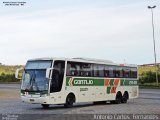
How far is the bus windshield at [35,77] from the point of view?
2714 centimetres

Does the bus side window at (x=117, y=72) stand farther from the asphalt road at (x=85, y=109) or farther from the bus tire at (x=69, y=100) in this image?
the bus tire at (x=69, y=100)

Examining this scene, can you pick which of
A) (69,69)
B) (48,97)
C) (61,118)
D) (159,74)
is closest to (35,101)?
(48,97)

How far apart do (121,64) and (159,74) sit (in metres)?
46.6

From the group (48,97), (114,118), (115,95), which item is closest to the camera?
(114,118)

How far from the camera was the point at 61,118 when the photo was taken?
2042 cm

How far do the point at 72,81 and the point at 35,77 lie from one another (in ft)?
9.00

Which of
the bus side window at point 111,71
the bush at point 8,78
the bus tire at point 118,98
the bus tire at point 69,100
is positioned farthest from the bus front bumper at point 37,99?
the bush at point 8,78

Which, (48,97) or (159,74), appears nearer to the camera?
(48,97)

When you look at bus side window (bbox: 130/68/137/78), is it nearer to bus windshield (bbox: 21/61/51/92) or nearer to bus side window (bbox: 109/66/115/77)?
bus side window (bbox: 109/66/115/77)

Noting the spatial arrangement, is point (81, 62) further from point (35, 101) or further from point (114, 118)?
point (114, 118)

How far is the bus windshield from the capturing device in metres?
27.1

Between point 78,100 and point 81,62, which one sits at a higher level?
point 81,62

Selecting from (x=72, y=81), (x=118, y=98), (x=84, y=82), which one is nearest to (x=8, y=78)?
(x=118, y=98)

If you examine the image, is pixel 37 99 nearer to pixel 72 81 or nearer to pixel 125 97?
pixel 72 81
